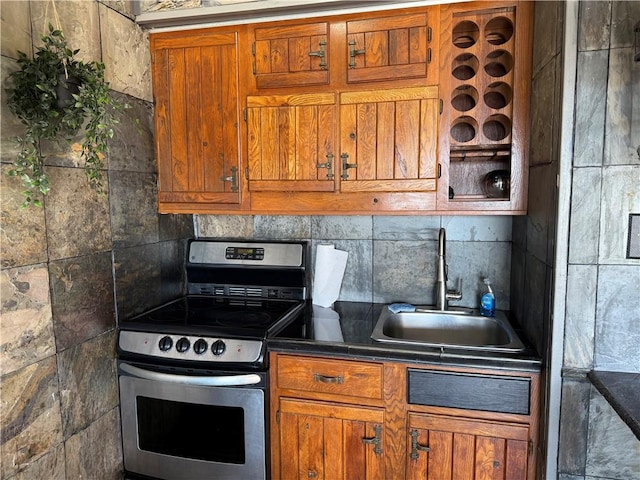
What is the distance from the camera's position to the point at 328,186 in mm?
1868

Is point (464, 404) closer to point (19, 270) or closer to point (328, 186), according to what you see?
point (328, 186)

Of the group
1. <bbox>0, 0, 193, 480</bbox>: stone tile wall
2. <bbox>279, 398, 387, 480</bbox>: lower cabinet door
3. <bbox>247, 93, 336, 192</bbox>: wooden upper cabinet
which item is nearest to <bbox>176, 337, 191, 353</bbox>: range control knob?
<bbox>0, 0, 193, 480</bbox>: stone tile wall

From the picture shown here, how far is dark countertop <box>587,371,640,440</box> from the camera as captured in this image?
1.05 metres

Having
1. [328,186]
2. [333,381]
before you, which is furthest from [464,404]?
[328,186]

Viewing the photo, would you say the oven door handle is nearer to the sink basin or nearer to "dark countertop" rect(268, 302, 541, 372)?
"dark countertop" rect(268, 302, 541, 372)

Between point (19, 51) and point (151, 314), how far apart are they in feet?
3.81

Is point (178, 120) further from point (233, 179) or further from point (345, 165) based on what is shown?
point (345, 165)

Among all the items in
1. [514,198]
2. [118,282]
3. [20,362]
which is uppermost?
[514,198]

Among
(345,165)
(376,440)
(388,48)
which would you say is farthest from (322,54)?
(376,440)

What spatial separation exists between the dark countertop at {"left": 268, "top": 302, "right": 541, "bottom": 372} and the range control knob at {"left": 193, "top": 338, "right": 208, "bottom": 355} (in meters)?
0.27

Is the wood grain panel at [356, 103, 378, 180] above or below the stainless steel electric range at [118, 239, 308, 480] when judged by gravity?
above

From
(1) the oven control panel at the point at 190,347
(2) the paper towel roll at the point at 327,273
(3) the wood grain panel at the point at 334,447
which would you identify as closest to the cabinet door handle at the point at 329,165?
(2) the paper towel roll at the point at 327,273

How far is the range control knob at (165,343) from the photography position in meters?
1.75

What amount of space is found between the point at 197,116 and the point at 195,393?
1250 millimetres
